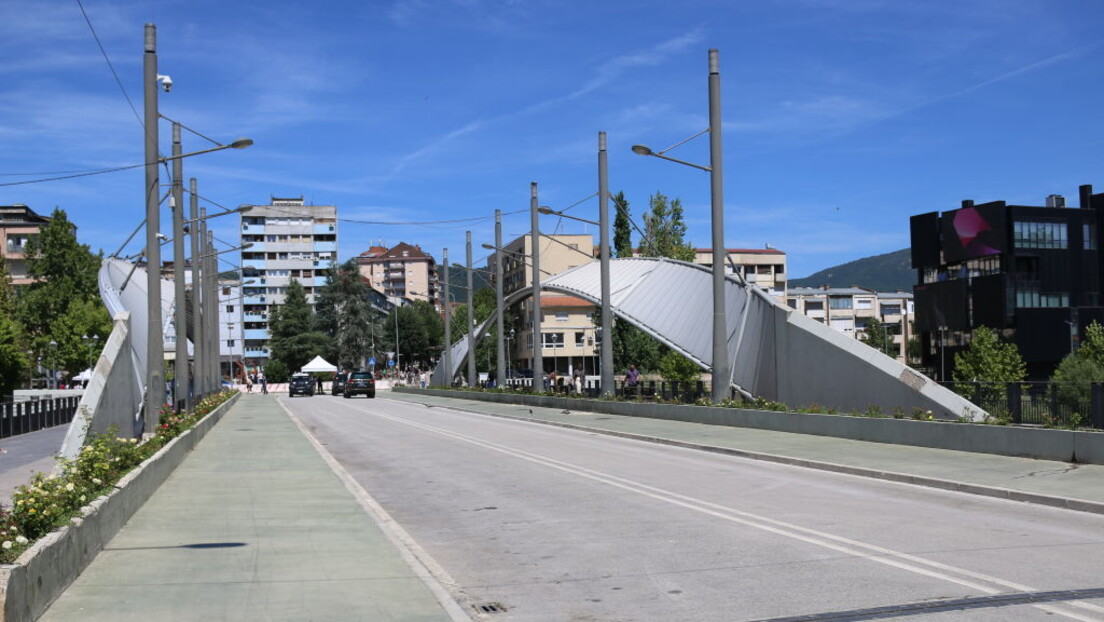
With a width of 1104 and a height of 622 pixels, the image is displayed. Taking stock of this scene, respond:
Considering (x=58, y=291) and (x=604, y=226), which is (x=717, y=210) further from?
(x=58, y=291)

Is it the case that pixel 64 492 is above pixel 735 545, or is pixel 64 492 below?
above

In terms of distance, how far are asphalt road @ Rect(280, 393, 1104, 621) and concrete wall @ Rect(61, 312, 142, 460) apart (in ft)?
16.5

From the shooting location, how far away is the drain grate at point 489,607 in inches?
307

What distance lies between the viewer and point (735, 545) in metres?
10.3

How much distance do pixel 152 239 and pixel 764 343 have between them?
72.5 ft

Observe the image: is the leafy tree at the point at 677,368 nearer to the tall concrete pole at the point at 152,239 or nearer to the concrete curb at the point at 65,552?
the tall concrete pole at the point at 152,239

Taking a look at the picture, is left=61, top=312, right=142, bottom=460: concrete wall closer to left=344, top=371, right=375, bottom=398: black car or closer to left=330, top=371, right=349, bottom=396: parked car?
left=344, top=371, right=375, bottom=398: black car

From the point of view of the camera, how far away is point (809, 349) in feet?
106

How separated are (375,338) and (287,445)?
11962cm

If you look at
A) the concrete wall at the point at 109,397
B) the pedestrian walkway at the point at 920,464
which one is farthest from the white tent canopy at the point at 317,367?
the concrete wall at the point at 109,397

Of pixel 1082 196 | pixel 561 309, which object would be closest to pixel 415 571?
pixel 1082 196

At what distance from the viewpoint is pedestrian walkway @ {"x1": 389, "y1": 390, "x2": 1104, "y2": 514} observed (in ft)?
45.9

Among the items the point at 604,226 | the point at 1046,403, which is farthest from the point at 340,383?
the point at 1046,403

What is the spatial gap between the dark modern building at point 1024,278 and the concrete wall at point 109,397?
84.4 meters
